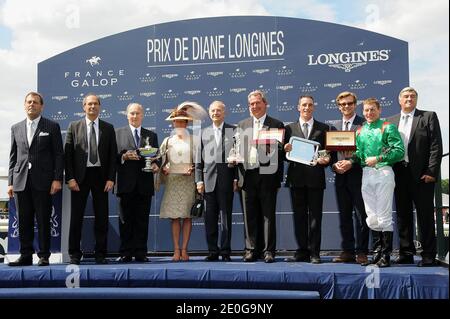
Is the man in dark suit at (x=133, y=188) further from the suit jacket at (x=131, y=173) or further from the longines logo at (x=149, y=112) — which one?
the longines logo at (x=149, y=112)

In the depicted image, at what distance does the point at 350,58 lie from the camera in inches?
258

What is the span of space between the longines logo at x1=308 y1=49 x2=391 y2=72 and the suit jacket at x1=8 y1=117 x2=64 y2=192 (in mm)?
3542

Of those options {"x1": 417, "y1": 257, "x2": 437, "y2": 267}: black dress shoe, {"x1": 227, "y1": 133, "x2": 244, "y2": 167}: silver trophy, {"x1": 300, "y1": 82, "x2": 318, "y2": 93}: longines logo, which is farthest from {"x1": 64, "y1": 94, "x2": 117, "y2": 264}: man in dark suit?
{"x1": 417, "y1": 257, "x2": 437, "y2": 267}: black dress shoe

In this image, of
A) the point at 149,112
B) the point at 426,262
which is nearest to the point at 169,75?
the point at 149,112

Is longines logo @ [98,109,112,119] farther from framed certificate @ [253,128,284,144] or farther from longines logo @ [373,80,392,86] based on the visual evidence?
longines logo @ [373,80,392,86]

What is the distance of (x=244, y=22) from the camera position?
22.5 feet

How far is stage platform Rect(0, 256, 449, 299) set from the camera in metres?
4.18

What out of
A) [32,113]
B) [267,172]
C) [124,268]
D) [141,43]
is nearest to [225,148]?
[267,172]

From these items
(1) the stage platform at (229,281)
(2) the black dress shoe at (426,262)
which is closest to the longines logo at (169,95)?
(1) the stage platform at (229,281)

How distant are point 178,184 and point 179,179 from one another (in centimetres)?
6
